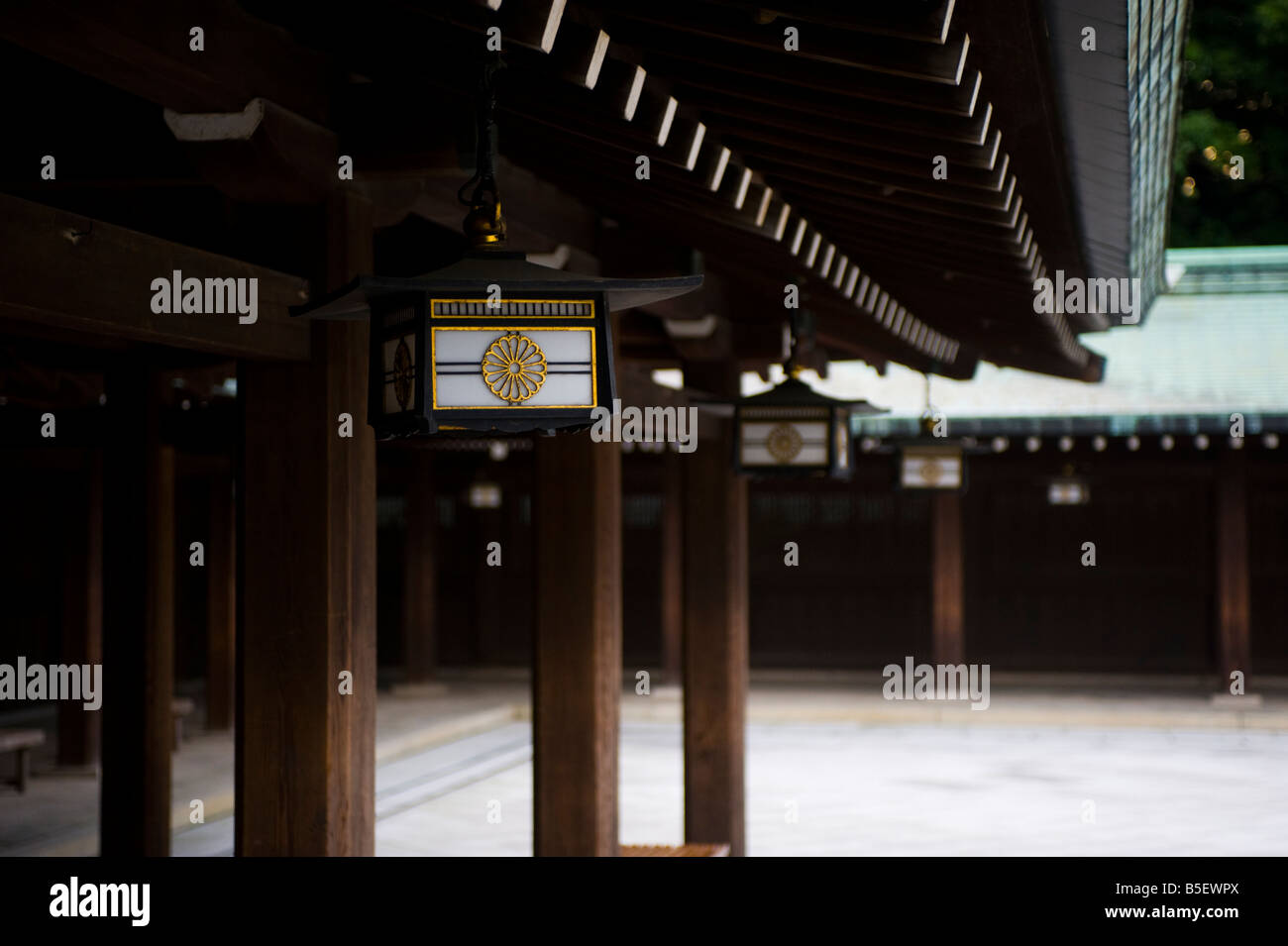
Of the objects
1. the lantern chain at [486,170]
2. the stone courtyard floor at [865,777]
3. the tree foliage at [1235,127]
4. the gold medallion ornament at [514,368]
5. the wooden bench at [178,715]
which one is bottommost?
the stone courtyard floor at [865,777]

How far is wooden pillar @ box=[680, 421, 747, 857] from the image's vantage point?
9.49 metres

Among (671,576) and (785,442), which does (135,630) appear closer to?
(785,442)

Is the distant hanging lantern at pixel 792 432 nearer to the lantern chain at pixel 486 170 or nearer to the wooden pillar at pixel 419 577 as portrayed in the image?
the lantern chain at pixel 486 170

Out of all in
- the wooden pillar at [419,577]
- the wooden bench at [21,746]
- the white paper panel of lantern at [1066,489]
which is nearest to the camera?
the wooden bench at [21,746]

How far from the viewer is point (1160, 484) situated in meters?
20.4

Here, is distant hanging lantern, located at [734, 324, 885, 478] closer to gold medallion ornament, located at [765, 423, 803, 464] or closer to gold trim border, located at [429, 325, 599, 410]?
gold medallion ornament, located at [765, 423, 803, 464]

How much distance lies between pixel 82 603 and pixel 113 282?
10620 mm

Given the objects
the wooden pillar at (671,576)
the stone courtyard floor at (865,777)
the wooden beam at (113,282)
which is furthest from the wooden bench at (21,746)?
the wooden beam at (113,282)

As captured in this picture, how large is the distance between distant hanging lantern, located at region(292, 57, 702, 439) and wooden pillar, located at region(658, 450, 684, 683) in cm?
1657

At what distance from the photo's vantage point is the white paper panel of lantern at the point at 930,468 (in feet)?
45.5

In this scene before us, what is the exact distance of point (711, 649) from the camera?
9562 millimetres

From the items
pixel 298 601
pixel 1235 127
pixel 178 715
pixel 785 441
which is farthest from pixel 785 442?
pixel 1235 127

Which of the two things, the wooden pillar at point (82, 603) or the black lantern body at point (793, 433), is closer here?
the black lantern body at point (793, 433)
